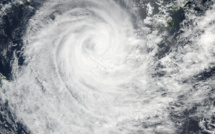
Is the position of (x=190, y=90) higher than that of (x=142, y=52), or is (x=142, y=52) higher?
(x=142, y=52)

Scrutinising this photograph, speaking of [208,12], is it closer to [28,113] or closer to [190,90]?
[190,90]

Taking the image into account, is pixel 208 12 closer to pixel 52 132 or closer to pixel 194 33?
pixel 194 33

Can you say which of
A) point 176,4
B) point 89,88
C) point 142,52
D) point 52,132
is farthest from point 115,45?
point 52,132

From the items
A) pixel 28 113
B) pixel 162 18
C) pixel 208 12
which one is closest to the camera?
pixel 208 12

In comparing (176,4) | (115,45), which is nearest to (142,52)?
(115,45)

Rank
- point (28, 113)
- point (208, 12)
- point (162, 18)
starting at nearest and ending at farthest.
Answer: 1. point (208, 12)
2. point (162, 18)
3. point (28, 113)

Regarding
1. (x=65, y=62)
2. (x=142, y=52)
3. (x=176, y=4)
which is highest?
(x=176, y=4)

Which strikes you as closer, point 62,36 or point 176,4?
point 176,4
